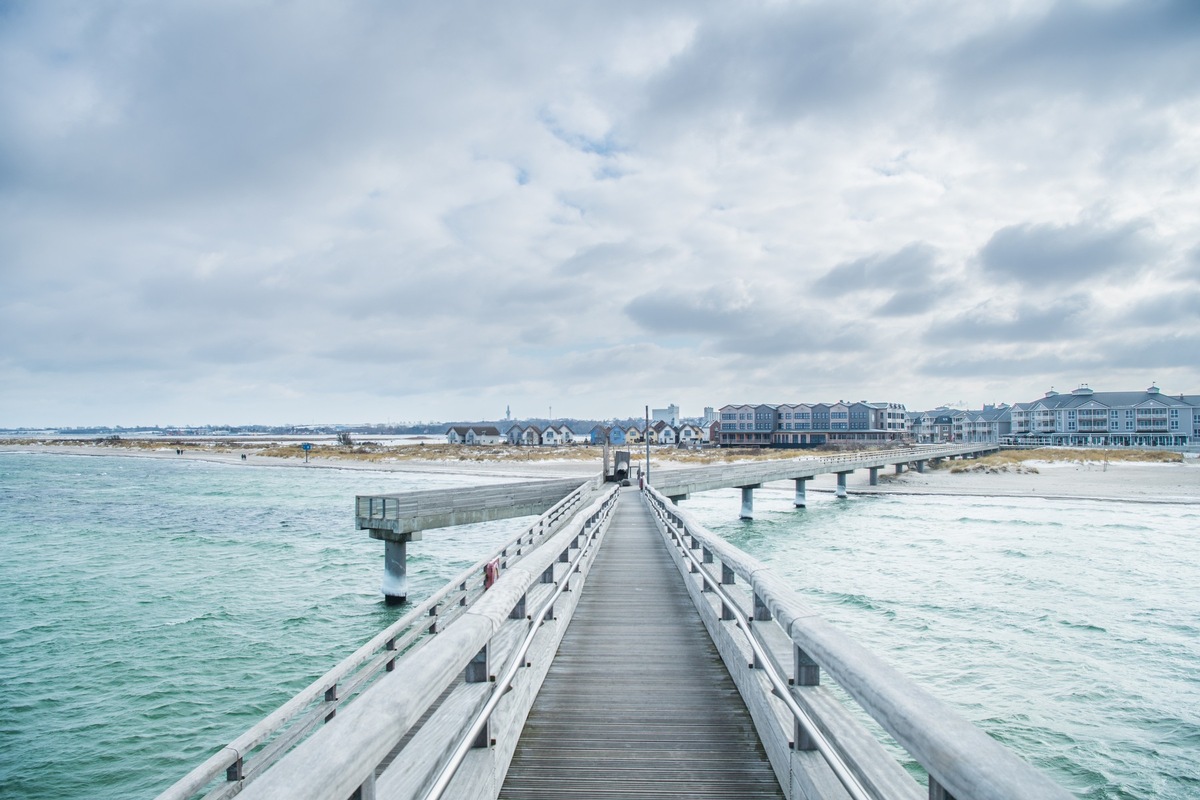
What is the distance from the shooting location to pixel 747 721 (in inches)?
203

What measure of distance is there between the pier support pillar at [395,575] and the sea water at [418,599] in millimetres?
626

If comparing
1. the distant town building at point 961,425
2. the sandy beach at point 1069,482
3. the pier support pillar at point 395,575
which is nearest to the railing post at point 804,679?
the pier support pillar at point 395,575

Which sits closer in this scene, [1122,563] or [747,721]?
[747,721]

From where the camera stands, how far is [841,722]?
3066mm

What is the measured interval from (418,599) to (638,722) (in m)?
15.9

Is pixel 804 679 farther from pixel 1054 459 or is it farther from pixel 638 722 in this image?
pixel 1054 459

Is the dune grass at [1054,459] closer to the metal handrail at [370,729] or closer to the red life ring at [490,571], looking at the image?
the red life ring at [490,571]

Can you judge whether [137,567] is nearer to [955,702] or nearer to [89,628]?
[89,628]

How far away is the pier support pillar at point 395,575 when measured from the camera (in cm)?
1934

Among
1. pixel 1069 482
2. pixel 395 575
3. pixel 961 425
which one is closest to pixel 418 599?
pixel 395 575

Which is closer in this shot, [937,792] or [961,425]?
[937,792]

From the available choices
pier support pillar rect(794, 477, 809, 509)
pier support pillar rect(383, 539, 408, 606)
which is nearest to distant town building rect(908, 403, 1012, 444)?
pier support pillar rect(794, 477, 809, 509)

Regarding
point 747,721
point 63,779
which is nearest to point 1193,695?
point 747,721

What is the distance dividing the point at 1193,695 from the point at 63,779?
67.3ft
